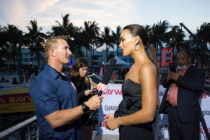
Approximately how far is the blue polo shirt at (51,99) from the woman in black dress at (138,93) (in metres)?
0.47

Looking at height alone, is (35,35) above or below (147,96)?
above

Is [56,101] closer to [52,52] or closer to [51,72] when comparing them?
[51,72]

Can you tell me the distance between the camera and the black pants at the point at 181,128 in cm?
238

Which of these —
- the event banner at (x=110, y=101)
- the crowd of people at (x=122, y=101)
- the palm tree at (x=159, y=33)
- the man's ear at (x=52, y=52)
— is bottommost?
the event banner at (x=110, y=101)

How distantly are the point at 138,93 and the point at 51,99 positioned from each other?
844 millimetres

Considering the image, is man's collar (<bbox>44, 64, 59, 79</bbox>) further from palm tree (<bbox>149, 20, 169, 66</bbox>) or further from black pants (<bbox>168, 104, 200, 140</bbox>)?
palm tree (<bbox>149, 20, 169, 66</bbox>)

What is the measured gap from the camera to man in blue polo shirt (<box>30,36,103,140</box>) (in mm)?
1387

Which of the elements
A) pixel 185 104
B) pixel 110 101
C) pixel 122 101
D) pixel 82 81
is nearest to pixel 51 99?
pixel 122 101

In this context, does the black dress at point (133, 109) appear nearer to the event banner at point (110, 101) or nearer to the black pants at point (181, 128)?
the black pants at point (181, 128)

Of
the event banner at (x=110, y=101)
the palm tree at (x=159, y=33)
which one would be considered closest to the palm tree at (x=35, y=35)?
the palm tree at (x=159, y=33)

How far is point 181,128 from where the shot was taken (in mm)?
2455

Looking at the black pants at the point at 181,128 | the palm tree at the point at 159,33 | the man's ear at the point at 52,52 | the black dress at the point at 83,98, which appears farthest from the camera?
the palm tree at the point at 159,33

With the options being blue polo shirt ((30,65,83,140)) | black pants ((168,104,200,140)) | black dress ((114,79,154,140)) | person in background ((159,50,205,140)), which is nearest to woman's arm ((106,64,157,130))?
black dress ((114,79,154,140))

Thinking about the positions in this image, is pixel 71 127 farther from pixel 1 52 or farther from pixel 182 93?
pixel 1 52
